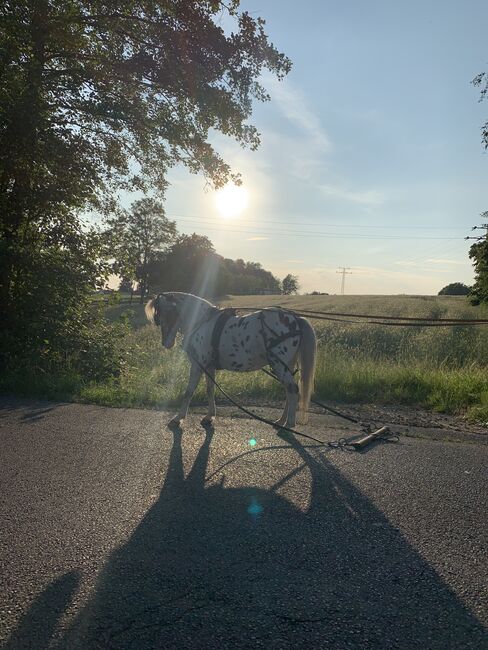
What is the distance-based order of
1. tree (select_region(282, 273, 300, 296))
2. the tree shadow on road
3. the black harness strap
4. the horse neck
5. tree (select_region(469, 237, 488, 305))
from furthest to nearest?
1. tree (select_region(282, 273, 300, 296))
2. tree (select_region(469, 237, 488, 305))
3. the horse neck
4. the black harness strap
5. the tree shadow on road

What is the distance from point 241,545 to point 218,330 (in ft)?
10.5

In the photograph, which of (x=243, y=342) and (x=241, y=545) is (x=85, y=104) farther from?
(x=241, y=545)

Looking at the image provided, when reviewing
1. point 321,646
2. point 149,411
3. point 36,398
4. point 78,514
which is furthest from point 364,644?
point 36,398

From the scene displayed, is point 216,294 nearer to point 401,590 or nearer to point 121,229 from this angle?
point 121,229

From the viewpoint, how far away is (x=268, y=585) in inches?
92.9

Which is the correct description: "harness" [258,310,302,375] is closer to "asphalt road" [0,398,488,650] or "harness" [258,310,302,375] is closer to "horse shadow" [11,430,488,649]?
"asphalt road" [0,398,488,650]

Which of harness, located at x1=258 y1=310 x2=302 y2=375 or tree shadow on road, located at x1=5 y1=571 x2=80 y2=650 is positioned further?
harness, located at x1=258 y1=310 x2=302 y2=375

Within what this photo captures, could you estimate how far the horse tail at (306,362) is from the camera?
207 inches

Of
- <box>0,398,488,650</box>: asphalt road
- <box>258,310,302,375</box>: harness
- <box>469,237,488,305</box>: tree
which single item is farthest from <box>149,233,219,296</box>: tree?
<box>0,398,488,650</box>: asphalt road

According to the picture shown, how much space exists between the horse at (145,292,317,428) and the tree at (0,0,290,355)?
166 inches

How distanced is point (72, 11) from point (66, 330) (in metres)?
6.27

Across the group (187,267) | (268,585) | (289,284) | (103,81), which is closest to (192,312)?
(268,585)

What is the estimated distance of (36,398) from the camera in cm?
Result: 709

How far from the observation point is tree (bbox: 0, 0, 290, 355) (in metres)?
8.16
